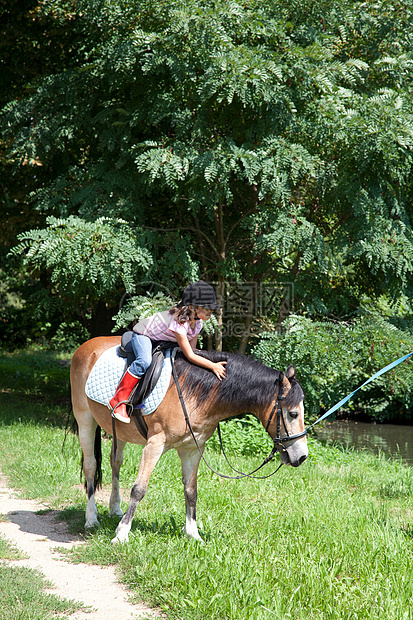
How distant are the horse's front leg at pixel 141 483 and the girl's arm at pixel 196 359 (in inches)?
29.2

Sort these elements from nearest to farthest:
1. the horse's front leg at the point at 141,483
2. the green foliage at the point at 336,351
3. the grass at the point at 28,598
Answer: the grass at the point at 28,598, the horse's front leg at the point at 141,483, the green foliage at the point at 336,351

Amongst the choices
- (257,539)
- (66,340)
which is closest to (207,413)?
(257,539)

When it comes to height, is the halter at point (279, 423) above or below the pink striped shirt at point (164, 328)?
below

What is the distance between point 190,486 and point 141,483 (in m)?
0.47

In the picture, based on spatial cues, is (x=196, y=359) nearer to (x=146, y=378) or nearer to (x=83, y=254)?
(x=146, y=378)

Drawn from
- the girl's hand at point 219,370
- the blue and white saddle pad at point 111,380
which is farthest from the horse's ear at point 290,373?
the blue and white saddle pad at point 111,380

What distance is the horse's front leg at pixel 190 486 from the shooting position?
4.60 m

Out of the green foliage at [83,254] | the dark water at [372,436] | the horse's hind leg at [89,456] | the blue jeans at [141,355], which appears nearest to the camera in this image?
the blue jeans at [141,355]

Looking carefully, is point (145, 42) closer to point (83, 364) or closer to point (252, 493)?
point (83, 364)

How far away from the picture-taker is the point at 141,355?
460 centimetres

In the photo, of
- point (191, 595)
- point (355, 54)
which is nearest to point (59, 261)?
point (191, 595)

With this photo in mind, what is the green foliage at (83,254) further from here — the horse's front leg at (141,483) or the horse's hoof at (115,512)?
the horse's front leg at (141,483)

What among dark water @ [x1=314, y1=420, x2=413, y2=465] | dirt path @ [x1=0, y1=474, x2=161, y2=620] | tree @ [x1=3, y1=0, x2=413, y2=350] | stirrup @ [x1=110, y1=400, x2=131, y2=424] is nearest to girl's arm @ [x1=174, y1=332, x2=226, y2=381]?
stirrup @ [x1=110, y1=400, x2=131, y2=424]

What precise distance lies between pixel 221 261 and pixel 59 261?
2838 mm
